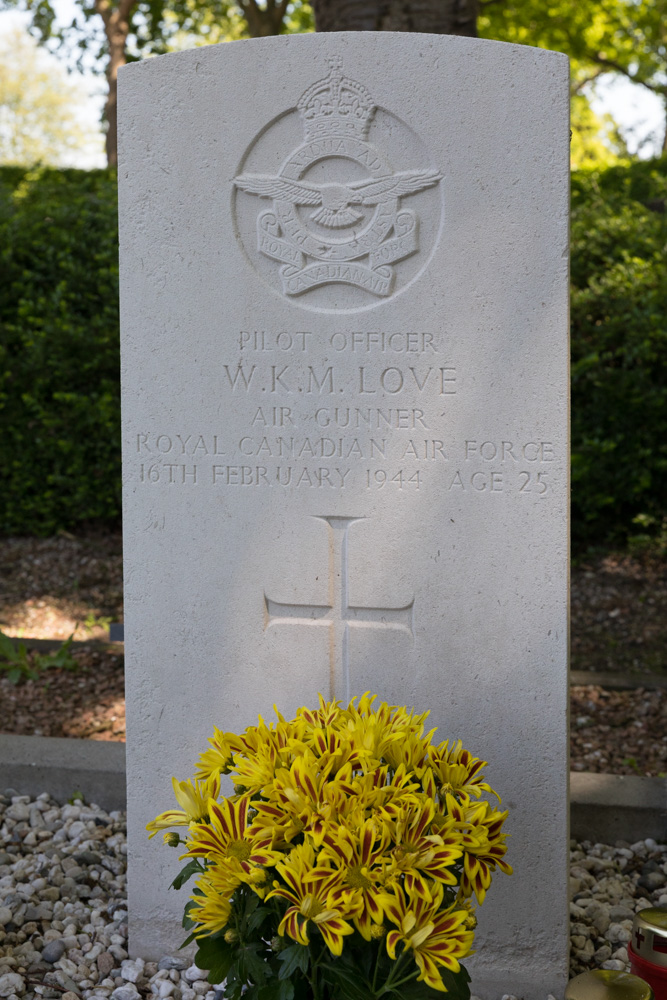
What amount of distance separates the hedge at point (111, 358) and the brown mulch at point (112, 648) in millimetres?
322

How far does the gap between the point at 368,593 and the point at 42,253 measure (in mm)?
4591

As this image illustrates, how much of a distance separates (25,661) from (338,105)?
9.79 ft

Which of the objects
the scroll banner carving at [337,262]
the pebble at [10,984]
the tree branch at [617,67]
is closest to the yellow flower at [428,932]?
the pebble at [10,984]

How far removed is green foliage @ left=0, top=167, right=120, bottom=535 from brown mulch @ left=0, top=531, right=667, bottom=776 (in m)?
0.31

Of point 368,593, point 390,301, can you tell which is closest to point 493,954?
point 368,593

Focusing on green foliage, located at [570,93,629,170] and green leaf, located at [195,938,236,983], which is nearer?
green leaf, located at [195,938,236,983]

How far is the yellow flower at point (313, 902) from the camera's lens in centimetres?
159

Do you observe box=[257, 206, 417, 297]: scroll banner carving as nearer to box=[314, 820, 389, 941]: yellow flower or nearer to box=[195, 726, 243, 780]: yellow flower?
box=[195, 726, 243, 780]: yellow flower

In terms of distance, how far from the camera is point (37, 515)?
6492 mm

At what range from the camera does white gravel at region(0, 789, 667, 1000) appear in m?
2.48

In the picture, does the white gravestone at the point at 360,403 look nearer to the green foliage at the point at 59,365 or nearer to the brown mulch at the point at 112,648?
the brown mulch at the point at 112,648

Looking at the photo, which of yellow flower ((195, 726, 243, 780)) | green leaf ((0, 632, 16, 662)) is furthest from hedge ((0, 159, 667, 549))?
yellow flower ((195, 726, 243, 780))

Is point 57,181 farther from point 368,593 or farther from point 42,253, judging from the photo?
point 368,593

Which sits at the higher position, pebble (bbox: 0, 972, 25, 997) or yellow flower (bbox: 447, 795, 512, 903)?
yellow flower (bbox: 447, 795, 512, 903)
